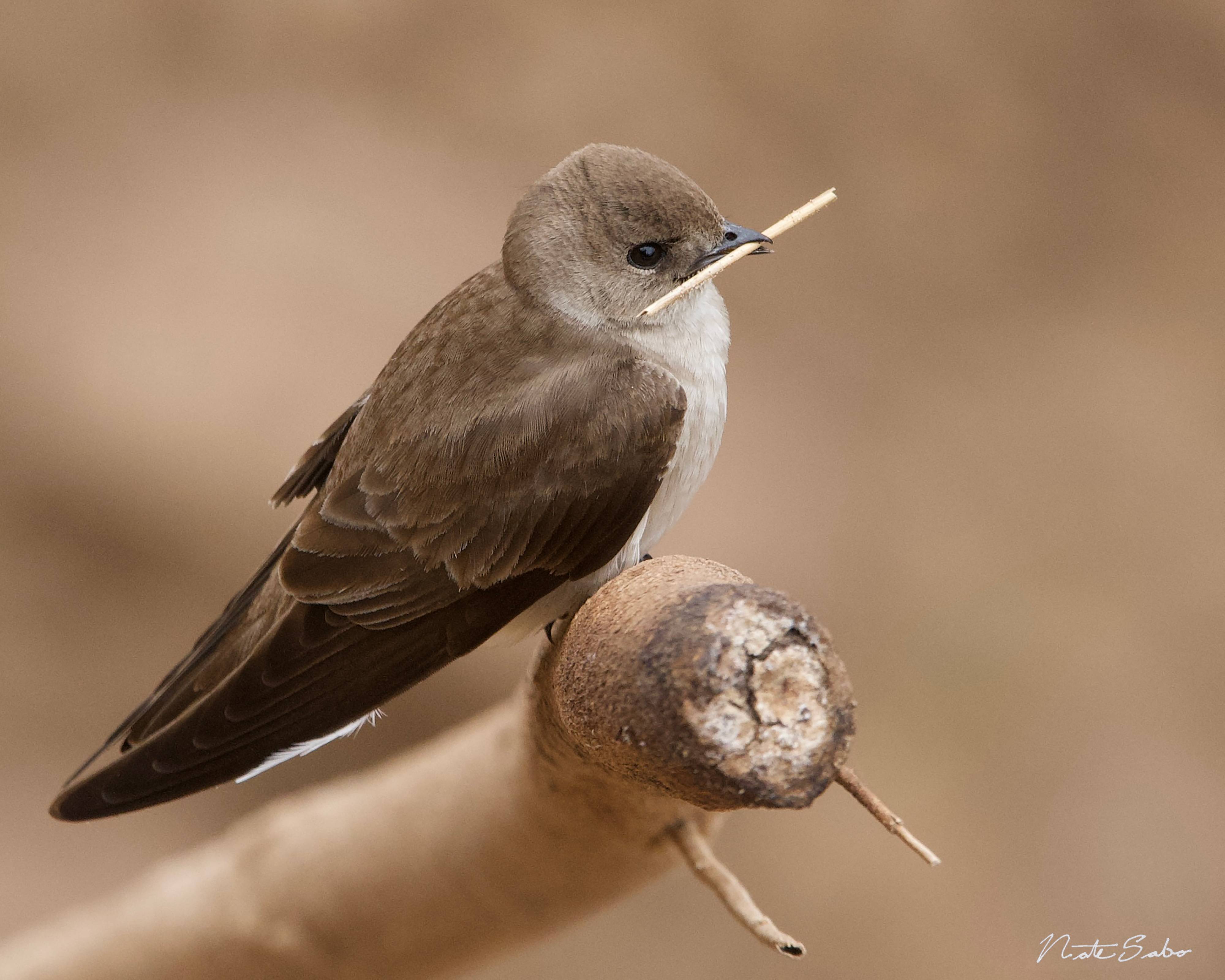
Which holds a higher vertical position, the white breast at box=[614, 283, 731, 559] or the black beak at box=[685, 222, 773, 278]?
the black beak at box=[685, 222, 773, 278]

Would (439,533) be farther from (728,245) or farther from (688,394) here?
(728,245)

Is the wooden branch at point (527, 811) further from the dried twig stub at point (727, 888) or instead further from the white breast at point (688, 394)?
the white breast at point (688, 394)

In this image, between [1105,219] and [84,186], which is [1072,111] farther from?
[84,186]

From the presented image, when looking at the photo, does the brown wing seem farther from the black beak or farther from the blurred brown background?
the blurred brown background

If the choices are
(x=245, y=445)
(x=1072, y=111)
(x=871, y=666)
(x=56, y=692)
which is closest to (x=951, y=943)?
(x=871, y=666)
